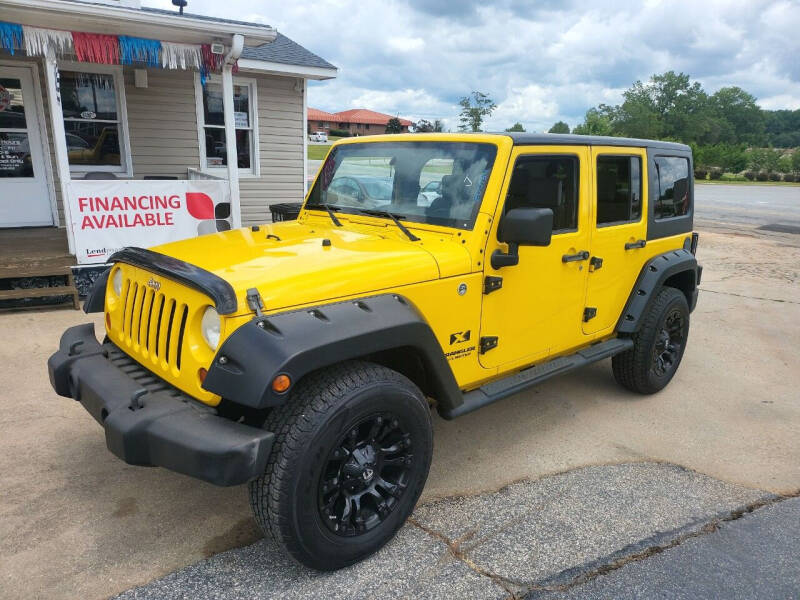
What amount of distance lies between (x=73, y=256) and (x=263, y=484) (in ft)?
17.1

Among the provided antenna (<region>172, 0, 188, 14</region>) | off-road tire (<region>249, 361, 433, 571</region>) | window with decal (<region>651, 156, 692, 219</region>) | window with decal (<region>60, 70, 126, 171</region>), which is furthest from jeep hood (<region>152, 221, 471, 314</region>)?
window with decal (<region>60, 70, 126, 171</region>)

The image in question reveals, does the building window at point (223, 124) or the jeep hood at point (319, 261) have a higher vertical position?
the building window at point (223, 124)

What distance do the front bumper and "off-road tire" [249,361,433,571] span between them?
0.36 feet

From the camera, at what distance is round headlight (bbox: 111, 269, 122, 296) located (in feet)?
10.0

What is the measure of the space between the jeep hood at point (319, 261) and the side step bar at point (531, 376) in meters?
0.70

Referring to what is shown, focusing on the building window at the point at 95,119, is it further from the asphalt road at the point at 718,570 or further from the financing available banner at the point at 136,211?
the asphalt road at the point at 718,570

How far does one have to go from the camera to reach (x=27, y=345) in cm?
499

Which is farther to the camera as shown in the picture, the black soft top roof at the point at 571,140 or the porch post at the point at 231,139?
the porch post at the point at 231,139

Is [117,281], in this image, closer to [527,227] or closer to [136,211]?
[527,227]

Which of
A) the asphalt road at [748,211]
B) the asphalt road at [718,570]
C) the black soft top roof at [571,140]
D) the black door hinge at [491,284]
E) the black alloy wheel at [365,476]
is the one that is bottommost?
the asphalt road at [718,570]

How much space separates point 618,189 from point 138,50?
551cm

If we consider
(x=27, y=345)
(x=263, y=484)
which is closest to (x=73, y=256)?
(x=27, y=345)

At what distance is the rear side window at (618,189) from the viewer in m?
3.68

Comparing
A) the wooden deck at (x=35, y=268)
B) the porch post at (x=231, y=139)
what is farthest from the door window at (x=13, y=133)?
the porch post at (x=231, y=139)
